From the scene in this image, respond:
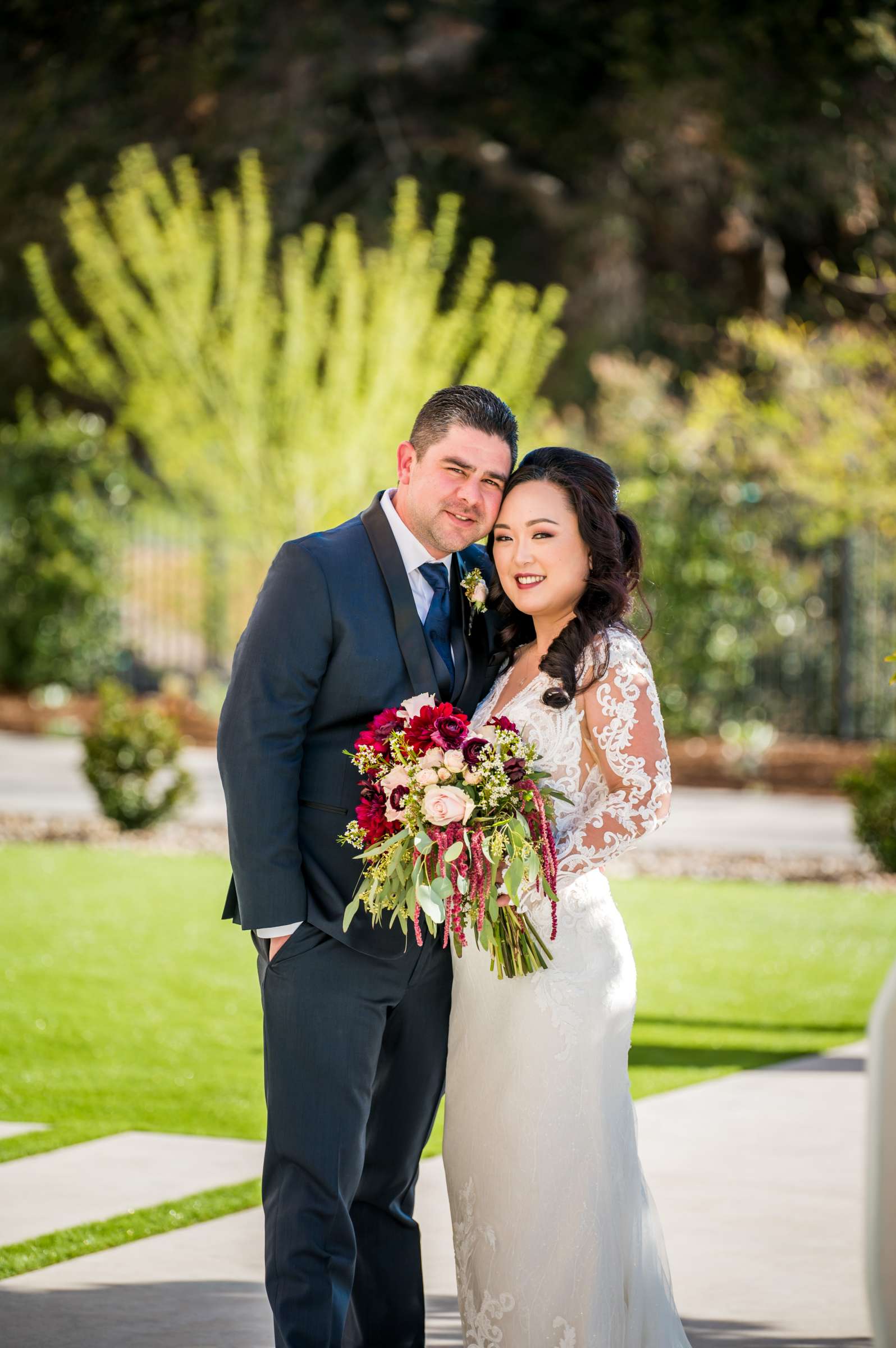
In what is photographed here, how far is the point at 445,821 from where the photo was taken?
132 inches

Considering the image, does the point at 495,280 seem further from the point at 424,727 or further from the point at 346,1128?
the point at 346,1128

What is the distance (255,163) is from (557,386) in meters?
6.45

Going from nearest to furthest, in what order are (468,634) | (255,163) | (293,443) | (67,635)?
(468,634)
(293,443)
(255,163)
(67,635)

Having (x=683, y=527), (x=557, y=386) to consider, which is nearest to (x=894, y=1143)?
(x=683, y=527)

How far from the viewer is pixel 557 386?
21.3m

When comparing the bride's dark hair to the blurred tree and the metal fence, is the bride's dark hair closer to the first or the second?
the metal fence

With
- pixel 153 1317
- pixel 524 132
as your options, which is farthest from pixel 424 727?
pixel 524 132

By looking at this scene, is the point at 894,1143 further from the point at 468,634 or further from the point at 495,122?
A: the point at 495,122

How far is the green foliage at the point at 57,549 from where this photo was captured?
19.4 metres

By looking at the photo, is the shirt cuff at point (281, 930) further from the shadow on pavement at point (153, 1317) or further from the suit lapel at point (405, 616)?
the shadow on pavement at point (153, 1317)

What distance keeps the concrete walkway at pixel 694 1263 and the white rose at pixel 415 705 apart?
5.23 feet

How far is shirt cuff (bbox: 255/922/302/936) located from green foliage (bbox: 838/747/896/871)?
8.27m

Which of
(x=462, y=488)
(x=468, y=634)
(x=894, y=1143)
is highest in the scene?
(x=462, y=488)

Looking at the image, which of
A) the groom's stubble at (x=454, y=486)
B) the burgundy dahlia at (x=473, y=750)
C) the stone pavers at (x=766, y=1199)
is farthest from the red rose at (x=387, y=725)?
the stone pavers at (x=766, y=1199)
